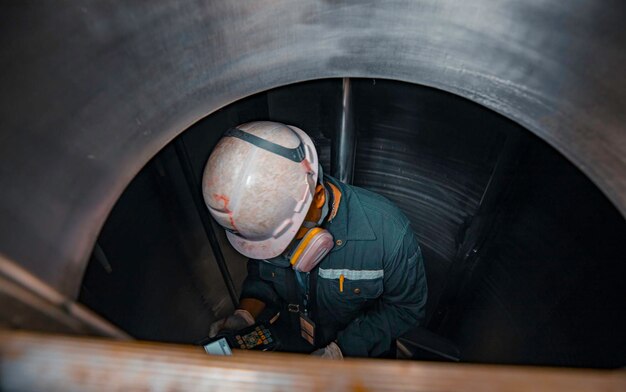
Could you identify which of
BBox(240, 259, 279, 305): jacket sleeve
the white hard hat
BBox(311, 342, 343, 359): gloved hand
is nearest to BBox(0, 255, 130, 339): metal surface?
the white hard hat

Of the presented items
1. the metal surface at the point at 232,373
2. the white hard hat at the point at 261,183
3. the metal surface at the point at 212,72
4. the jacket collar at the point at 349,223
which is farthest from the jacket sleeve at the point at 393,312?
the metal surface at the point at 232,373

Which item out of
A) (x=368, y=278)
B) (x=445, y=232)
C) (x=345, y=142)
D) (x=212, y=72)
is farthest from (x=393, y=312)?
(x=212, y=72)

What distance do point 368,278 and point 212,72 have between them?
88cm

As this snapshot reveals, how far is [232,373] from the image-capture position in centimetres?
44

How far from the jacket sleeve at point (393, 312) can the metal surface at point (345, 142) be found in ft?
1.64

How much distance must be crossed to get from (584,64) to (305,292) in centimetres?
114

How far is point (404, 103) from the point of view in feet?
5.49

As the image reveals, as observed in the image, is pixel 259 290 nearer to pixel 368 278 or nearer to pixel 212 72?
pixel 368 278

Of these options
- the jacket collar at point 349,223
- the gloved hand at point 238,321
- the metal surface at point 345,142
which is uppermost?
the metal surface at point 345,142

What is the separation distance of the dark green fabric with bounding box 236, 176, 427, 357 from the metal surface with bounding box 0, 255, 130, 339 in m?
0.93

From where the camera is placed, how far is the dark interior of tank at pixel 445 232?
1224mm

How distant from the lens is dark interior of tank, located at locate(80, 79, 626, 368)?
4.01 ft

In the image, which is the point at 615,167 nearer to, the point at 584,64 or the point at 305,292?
the point at 584,64

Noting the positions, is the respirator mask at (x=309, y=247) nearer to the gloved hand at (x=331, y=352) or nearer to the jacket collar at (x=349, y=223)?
the jacket collar at (x=349, y=223)
